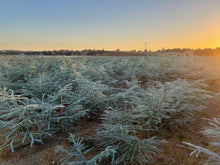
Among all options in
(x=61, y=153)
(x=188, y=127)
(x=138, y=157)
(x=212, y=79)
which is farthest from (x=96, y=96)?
(x=212, y=79)

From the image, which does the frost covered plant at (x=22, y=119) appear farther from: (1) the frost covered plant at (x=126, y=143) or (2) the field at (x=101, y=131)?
(1) the frost covered plant at (x=126, y=143)

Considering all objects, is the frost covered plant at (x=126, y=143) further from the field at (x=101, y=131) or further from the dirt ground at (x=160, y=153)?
the dirt ground at (x=160, y=153)

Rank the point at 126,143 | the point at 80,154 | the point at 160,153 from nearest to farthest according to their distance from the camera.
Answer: the point at 80,154 < the point at 126,143 < the point at 160,153

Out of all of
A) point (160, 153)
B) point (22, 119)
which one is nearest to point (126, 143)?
point (160, 153)

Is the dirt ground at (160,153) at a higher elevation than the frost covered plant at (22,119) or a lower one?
lower

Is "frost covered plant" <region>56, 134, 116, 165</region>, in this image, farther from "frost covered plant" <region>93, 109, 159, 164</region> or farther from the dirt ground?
the dirt ground

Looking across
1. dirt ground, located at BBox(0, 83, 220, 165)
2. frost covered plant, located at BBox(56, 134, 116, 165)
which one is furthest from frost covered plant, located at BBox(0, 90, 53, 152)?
frost covered plant, located at BBox(56, 134, 116, 165)

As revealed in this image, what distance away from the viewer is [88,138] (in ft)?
5.60

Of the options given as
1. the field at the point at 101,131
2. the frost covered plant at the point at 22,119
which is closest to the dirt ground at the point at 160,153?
the field at the point at 101,131

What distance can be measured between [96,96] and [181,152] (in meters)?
1.39

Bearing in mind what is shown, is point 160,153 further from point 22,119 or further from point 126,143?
point 22,119

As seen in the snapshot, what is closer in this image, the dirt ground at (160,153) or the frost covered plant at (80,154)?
the frost covered plant at (80,154)

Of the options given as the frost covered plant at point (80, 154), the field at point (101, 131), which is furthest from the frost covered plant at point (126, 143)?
the frost covered plant at point (80, 154)

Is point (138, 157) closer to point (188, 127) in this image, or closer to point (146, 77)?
point (188, 127)
